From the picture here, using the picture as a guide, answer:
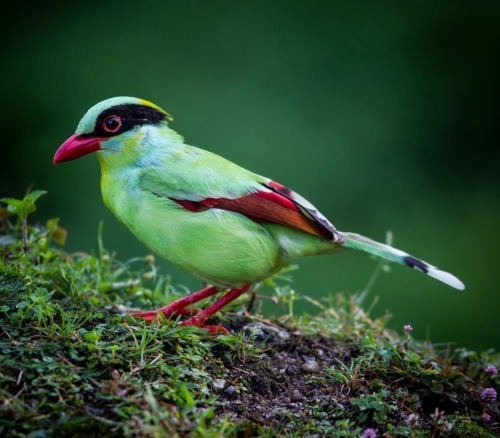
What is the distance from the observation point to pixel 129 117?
15.7 feet

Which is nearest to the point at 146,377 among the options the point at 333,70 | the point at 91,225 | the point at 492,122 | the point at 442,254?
the point at 91,225

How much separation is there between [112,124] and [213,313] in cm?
129

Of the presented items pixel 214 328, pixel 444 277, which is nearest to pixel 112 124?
pixel 214 328

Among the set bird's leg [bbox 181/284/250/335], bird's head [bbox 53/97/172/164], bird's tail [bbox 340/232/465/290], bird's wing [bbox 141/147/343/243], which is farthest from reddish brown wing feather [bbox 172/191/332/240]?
bird's head [bbox 53/97/172/164]

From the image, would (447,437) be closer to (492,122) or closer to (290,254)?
(290,254)

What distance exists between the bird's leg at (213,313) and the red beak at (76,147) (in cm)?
118

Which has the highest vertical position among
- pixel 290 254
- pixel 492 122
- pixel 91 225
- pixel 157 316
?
pixel 492 122

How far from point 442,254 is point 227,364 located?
16.7 feet

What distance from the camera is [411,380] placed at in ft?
14.5

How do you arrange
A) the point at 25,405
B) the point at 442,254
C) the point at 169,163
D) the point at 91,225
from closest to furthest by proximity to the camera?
1. the point at 25,405
2. the point at 169,163
3. the point at 91,225
4. the point at 442,254

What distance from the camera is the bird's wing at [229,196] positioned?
4.56m

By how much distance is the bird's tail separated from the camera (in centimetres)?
461

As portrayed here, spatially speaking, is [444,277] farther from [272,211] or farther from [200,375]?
[200,375]

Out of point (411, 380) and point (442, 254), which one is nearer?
point (411, 380)
